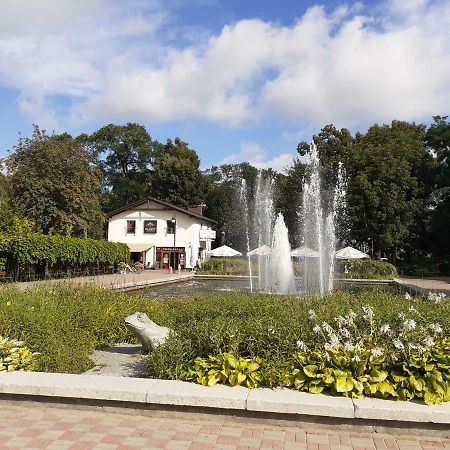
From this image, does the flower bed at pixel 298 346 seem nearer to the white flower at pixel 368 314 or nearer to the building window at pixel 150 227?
the white flower at pixel 368 314

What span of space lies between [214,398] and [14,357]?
99.0 inches

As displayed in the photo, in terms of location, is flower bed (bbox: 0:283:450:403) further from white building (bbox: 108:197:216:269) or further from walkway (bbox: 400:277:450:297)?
white building (bbox: 108:197:216:269)

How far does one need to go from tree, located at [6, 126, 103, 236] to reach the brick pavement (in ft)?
104

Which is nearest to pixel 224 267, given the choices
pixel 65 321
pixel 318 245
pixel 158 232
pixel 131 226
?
pixel 318 245

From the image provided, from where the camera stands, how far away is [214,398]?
4574 mm

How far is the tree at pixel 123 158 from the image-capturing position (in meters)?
67.2

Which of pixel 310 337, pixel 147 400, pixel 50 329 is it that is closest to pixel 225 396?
pixel 147 400

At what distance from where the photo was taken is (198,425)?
4.54 metres

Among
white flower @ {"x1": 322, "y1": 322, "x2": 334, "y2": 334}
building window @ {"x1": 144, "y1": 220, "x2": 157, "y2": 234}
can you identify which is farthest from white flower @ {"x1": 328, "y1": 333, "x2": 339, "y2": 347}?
building window @ {"x1": 144, "y1": 220, "x2": 157, "y2": 234}

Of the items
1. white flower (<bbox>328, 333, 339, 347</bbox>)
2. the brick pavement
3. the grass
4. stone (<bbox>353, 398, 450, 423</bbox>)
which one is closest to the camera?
the brick pavement

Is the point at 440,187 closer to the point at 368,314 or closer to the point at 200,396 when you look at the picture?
the point at 368,314

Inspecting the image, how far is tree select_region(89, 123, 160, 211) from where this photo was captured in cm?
6725

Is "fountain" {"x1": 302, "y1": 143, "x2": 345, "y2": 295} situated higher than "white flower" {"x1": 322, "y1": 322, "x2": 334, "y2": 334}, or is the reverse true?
"fountain" {"x1": 302, "y1": 143, "x2": 345, "y2": 295}

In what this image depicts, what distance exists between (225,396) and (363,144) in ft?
158
